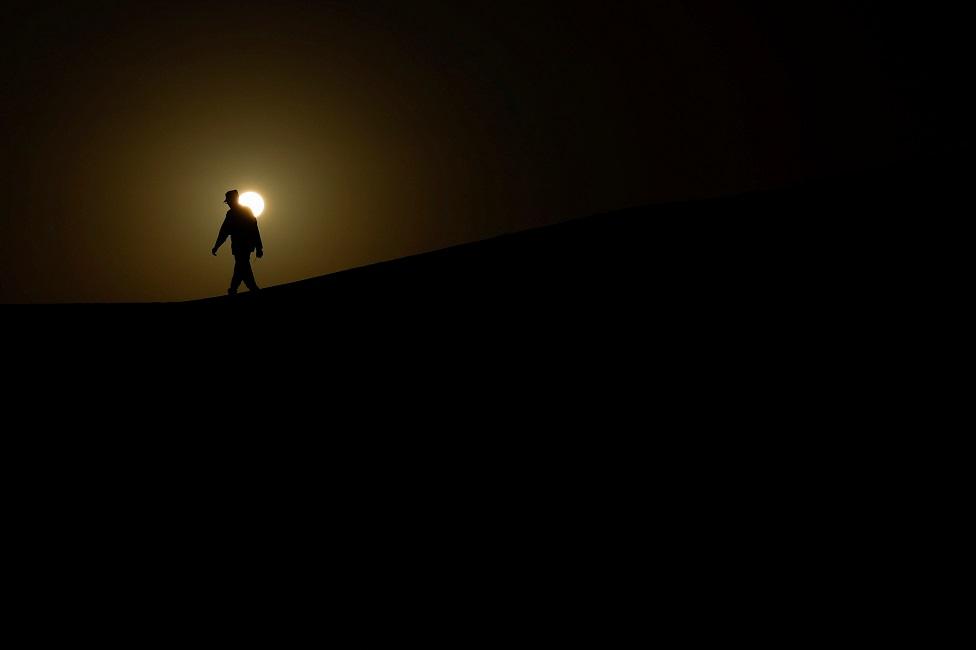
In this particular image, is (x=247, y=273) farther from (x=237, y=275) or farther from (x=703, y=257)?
(x=703, y=257)

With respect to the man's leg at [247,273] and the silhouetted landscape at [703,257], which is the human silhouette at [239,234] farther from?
the silhouetted landscape at [703,257]

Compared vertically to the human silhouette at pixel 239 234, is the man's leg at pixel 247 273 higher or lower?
lower

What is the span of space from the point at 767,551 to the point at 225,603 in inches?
50.4

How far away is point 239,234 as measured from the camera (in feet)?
18.9

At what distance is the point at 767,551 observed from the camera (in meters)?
1.14

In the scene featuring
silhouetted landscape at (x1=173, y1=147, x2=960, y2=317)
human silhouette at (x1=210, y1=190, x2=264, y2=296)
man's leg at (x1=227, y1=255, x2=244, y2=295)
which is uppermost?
human silhouette at (x1=210, y1=190, x2=264, y2=296)

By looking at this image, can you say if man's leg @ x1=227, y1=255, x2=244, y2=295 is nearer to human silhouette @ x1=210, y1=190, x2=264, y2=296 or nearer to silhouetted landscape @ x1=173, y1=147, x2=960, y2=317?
human silhouette @ x1=210, y1=190, x2=264, y2=296

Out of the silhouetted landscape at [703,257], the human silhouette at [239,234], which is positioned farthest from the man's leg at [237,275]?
the silhouetted landscape at [703,257]

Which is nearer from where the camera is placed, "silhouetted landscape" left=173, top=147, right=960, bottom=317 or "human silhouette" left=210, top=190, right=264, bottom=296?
"silhouetted landscape" left=173, top=147, right=960, bottom=317

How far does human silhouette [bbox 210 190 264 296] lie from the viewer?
18.8 feet

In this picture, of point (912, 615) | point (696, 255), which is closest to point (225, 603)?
point (912, 615)

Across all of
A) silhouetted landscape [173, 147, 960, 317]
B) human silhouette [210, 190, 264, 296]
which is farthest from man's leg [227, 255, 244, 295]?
silhouetted landscape [173, 147, 960, 317]

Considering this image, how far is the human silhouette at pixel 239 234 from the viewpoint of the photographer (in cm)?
572

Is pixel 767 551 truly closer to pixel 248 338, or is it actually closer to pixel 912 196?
pixel 912 196
